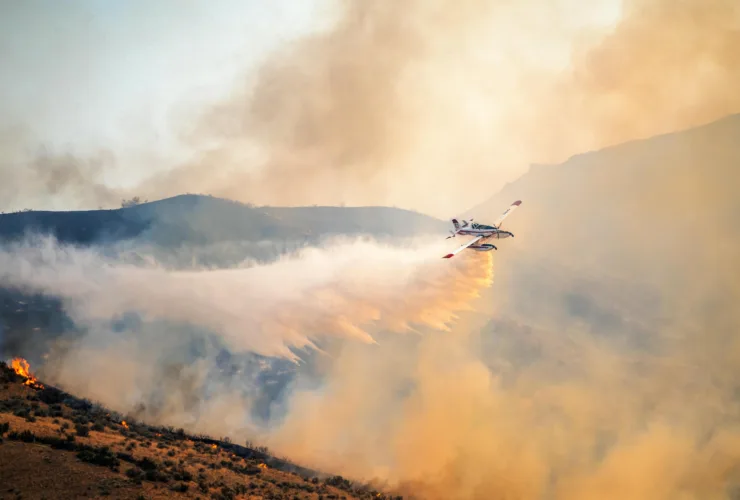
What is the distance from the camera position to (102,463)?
3338cm

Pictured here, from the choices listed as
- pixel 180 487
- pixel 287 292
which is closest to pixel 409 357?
pixel 287 292

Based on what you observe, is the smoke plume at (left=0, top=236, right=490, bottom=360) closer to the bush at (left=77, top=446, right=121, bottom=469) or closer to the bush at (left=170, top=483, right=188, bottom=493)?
the bush at (left=170, top=483, right=188, bottom=493)

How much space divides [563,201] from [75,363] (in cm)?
14801

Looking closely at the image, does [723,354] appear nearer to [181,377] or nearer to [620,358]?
[620,358]

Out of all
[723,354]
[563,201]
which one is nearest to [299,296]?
[723,354]

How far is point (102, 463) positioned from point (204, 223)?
443 ft

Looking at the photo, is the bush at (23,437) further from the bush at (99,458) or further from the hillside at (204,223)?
the hillside at (204,223)

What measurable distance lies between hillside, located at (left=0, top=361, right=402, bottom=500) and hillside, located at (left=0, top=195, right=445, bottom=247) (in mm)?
94764

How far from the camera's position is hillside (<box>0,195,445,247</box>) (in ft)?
445

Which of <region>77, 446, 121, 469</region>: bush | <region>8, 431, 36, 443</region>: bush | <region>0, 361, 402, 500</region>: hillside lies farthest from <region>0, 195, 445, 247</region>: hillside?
<region>77, 446, 121, 469</region>: bush

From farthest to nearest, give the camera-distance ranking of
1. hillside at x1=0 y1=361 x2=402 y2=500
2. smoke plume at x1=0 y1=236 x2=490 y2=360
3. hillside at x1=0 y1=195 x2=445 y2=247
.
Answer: hillside at x1=0 y1=195 x2=445 y2=247, smoke plume at x1=0 y1=236 x2=490 y2=360, hillside at x1=0 y1=361 x2=402 y2=500

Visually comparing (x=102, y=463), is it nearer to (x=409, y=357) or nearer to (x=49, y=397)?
Answer: (x=49, y=397)

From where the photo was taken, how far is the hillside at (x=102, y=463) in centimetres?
2995

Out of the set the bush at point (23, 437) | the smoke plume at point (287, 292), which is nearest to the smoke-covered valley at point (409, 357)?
the smoke plume at point (287, 292)
